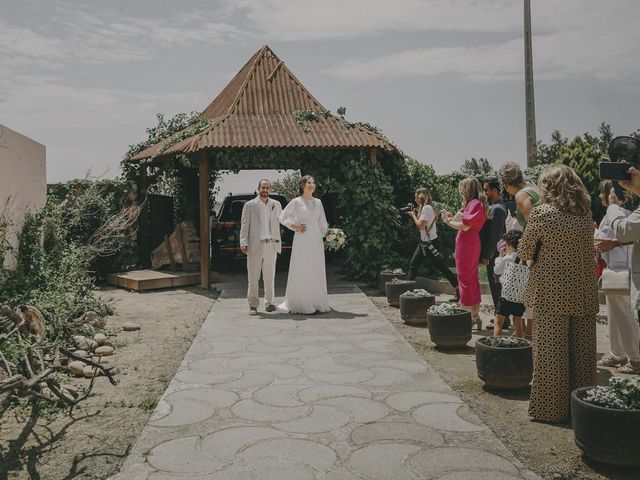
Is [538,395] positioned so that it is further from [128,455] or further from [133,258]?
[133,258]

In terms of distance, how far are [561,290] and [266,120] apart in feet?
35.4

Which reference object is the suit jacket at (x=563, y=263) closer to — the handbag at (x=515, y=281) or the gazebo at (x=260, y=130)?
the handbag at (x=515, y=281)

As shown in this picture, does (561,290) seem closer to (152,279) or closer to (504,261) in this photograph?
(504,261)

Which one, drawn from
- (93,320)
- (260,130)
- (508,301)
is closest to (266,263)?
(93,320)

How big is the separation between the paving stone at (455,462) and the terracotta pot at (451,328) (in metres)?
2.80

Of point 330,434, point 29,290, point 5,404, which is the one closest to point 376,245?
Answer: point 29,290

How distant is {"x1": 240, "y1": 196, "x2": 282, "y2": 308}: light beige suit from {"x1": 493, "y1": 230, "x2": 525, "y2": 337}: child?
4.00 meters

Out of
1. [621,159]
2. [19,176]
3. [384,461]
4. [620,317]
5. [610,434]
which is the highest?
[19,176]

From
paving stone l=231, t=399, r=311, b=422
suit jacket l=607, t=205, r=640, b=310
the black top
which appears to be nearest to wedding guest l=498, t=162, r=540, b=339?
suit jacket l=607, t=205, r=640, b=310

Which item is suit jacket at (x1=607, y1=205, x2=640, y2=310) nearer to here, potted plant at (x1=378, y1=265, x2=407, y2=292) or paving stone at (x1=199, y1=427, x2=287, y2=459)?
paving stone at (x1=199, y1=427, x2=287, y2=459)

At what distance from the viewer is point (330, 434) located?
4203 millimetres

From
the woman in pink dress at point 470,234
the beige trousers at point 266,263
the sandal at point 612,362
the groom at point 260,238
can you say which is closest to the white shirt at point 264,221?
the groom at point 260,238

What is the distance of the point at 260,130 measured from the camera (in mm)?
13484

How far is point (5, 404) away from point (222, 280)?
33.8 feet
